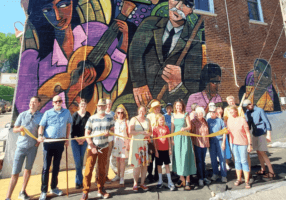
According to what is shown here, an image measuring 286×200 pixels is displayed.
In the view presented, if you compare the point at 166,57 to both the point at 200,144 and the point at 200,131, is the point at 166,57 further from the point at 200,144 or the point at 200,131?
the point at 200,144

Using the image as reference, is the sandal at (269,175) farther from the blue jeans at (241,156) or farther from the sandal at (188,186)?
the sandal at (188,186)

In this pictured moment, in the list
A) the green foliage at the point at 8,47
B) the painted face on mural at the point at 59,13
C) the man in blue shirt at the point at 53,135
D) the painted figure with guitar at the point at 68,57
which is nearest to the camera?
the man in blue shirt at the point at 53,135

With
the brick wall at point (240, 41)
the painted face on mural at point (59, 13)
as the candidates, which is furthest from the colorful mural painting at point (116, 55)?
the brick wall at point (240, 41)

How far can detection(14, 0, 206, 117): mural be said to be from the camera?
4797 mm

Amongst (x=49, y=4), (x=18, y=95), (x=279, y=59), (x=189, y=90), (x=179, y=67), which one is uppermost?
(x=49, y=4)

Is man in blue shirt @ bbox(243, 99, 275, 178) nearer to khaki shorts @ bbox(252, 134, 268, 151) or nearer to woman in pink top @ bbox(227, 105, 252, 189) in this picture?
khaki shorts @ bbox(252, 134, 268, 151)

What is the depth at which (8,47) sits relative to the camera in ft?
94.4

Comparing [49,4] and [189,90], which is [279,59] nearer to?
[189,90]

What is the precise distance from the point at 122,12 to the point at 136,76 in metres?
2.49

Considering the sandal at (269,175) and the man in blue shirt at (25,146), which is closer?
the man in blue shirt at (25,146)

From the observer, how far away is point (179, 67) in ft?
20.2

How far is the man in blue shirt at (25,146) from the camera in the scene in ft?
9.22

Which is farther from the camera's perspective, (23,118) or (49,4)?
(49,4)

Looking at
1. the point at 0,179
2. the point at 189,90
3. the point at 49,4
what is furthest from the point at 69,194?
the point at 49,4
